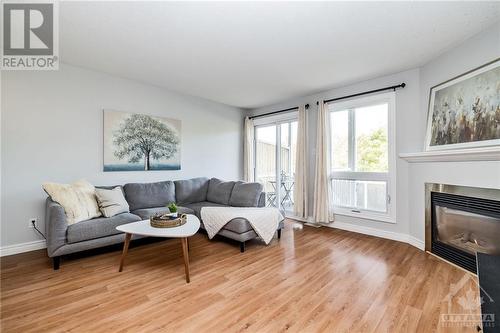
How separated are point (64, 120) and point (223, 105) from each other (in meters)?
2.94

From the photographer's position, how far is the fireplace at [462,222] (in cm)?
228

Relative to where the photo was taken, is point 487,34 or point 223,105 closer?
point 487,34

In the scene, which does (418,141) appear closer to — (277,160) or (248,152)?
(277,160)

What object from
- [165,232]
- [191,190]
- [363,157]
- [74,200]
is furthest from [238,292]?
[363,157]

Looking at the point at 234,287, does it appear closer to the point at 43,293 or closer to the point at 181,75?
the point at 43,293

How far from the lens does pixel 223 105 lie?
17.1 feet

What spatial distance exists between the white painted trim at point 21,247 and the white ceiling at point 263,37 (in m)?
2.43

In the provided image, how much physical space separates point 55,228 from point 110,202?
62 cm

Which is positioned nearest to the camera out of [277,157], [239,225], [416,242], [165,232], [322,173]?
[165,232]

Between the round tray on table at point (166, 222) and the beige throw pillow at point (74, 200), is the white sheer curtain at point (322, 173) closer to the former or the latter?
the round tray on table at point (166, 222)

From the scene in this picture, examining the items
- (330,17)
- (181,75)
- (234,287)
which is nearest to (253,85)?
(181,75)

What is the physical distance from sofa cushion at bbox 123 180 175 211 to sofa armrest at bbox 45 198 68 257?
39.9 inches

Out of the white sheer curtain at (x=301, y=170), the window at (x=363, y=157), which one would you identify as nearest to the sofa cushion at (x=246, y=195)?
the white sheer curtain at (x=301, y=170)

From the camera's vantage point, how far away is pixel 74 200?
8.70ft
